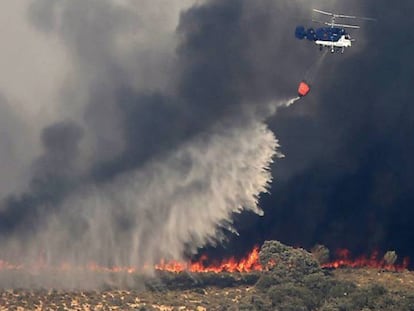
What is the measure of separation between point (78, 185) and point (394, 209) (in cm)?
5767

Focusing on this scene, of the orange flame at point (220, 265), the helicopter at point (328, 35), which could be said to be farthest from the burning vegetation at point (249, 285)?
the helicopter at point (328, 35)

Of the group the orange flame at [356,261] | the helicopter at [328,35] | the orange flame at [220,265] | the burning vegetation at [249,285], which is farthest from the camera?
the orange flame at [356,261]

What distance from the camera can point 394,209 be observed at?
537ft

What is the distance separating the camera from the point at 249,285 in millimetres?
156125

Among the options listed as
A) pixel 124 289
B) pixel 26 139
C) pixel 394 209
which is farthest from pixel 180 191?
pixel 394 209

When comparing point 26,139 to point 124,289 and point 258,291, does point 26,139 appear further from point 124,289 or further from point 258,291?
point 258,291

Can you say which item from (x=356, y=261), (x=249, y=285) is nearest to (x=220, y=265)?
(x=249, y=285)

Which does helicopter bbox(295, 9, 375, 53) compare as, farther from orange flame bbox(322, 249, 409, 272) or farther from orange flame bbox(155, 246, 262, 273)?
orange flame bbox(155, 246, 262, 273)

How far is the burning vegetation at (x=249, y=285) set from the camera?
456 ft

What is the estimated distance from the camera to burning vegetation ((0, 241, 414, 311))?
13888 cm

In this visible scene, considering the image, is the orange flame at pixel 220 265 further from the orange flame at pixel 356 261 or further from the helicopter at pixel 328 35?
the helicopter at pixel 328 35

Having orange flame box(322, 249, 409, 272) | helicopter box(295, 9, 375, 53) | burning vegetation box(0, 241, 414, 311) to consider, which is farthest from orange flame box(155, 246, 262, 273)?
helicopter box(295, 9, 375, 53)

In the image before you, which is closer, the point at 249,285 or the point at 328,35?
the point at 328,35

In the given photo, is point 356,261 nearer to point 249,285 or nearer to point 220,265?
point 249,285
